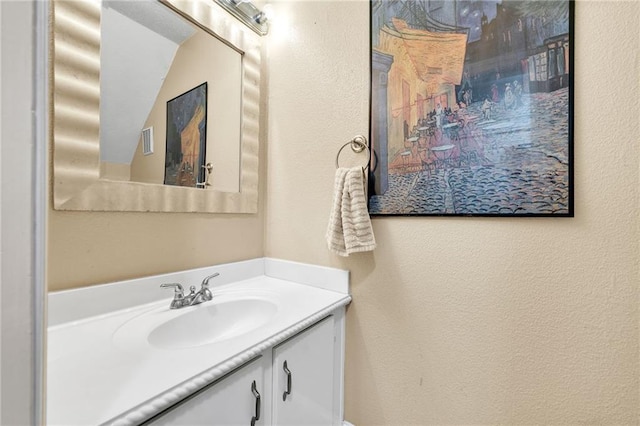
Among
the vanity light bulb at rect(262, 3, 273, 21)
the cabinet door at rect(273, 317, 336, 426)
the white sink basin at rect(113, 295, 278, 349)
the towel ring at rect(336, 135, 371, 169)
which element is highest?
the vanity light bulb at rect(262, 3, 273, 21)

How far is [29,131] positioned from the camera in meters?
0.31

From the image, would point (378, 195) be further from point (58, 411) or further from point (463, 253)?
point (58, 411)

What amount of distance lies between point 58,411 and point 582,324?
48.0 inches

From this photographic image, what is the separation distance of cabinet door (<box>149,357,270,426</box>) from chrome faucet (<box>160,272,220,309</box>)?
39 centimetres

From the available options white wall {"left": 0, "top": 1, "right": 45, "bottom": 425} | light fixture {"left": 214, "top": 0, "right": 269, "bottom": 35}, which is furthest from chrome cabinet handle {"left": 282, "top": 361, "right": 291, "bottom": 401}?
light fixture {"left": 214, "top": 0, "right": 269, "bottom": 35}

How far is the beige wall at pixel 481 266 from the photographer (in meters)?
0.72

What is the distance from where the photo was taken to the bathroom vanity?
1.76ft

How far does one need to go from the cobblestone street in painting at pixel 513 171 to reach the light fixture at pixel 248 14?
1090 mm

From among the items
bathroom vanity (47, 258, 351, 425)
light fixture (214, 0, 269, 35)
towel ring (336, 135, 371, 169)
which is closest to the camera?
bathroom vanity (47, 258, 351, 425)

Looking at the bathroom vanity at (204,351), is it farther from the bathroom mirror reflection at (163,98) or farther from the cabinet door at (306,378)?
the bathroom mirror reflection at (163,98)

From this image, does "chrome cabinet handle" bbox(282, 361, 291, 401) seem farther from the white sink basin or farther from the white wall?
the white wall

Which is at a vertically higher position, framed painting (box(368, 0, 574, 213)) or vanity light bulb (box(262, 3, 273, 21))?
vanity light bulb (box(262, 3, 273, 21))

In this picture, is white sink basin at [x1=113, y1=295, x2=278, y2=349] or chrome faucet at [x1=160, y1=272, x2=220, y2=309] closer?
white sink basin at [x1=113, y1=295, x2=278, y2=349]

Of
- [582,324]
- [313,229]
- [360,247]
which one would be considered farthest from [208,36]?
[582,324]
